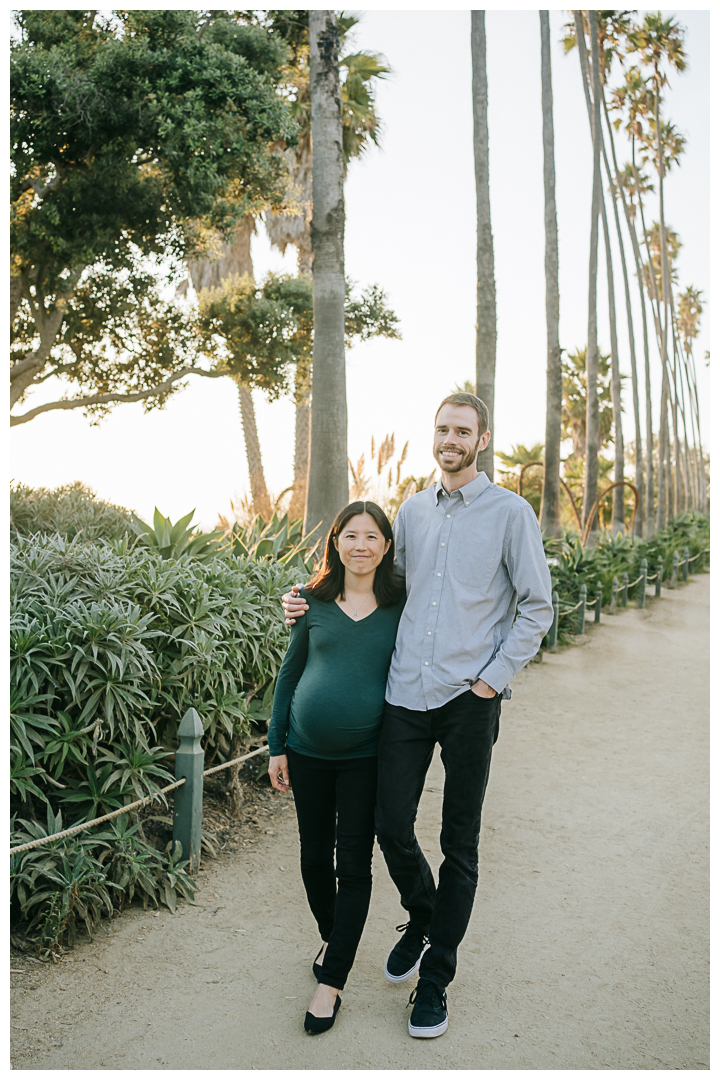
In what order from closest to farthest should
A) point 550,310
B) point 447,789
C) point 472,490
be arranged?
point 447,789, point 472,490, point 550,310

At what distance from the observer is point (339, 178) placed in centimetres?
766

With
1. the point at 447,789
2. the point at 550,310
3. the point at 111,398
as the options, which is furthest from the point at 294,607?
the point at 550,310

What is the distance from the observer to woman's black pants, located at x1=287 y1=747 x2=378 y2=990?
281 cm

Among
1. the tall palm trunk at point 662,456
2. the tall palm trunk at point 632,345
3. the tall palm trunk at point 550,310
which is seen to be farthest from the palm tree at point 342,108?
the tall palm trunk at point 662,456

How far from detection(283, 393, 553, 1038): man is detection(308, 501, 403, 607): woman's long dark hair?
96mm

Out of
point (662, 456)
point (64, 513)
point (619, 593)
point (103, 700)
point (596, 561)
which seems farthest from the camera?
point (662, 456)

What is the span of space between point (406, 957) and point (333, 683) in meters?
1.17

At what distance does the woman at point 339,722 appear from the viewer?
280 cm

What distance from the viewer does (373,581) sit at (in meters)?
2.99

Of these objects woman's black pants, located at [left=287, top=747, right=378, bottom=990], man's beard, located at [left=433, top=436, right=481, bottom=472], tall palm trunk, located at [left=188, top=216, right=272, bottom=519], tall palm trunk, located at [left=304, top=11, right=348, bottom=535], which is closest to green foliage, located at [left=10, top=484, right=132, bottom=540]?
tall palm trunk, located at [left=304, top=11, right=348, bottom=535]

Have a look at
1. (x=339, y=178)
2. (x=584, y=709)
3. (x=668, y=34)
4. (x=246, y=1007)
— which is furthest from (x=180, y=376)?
(x=668, y=34)

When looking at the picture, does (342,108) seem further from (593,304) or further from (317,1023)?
(317,1023)

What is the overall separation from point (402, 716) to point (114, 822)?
165cm

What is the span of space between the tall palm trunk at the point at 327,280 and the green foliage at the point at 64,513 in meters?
2.05
